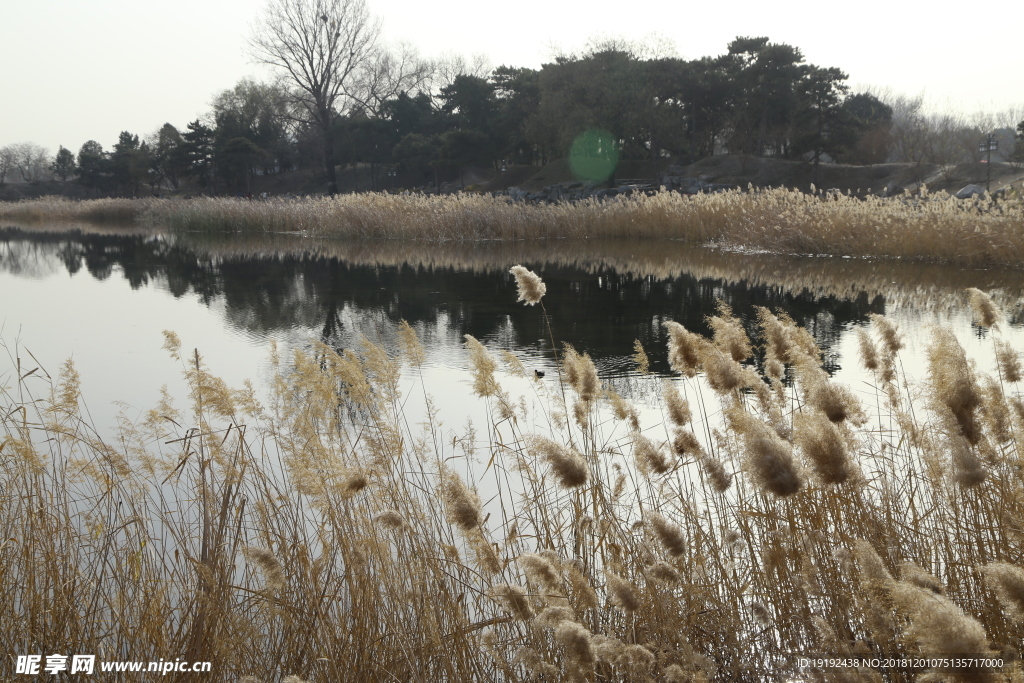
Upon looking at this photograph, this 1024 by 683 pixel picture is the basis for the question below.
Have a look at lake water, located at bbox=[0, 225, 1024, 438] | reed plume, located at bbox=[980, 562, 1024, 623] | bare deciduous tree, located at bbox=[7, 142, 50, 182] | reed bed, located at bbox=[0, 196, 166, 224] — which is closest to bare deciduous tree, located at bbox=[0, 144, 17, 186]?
bare deciduous tree, located at bbox=[7, 142, 50, 182]

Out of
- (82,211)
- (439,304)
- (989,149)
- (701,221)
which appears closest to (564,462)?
(439,304)

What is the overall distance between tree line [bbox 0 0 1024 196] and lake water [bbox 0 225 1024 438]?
54.7 feet

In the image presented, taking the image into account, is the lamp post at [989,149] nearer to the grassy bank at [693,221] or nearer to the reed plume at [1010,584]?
the grassy bank at [693,221]

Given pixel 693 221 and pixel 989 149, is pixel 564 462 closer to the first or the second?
pixel 693 221

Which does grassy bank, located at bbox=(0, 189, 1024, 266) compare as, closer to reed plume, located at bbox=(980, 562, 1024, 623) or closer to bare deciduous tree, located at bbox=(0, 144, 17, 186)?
reed plume, located at bbox=(980, 562, 1024, 623)

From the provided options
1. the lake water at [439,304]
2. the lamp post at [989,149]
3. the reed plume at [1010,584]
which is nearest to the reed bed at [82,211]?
the lake water at [439,304]

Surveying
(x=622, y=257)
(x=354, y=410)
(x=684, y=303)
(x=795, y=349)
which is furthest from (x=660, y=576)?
(x=622, y=257)

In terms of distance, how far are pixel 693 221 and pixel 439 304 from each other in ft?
28.8

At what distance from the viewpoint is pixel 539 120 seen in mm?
33812

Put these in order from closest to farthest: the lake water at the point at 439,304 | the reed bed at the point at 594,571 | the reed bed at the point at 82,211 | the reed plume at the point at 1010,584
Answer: the reed plume at the point at 1010,584
the reed bed at the point at 594,571
the lake water at the point at 439,304
the reed bed at the point at 82,211

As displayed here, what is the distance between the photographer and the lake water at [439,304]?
633 centimetres

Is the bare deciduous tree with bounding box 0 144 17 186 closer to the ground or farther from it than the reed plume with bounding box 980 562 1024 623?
farther from it

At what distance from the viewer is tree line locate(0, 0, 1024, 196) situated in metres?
29.5

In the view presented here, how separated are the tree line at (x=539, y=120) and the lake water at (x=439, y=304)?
16664mm
